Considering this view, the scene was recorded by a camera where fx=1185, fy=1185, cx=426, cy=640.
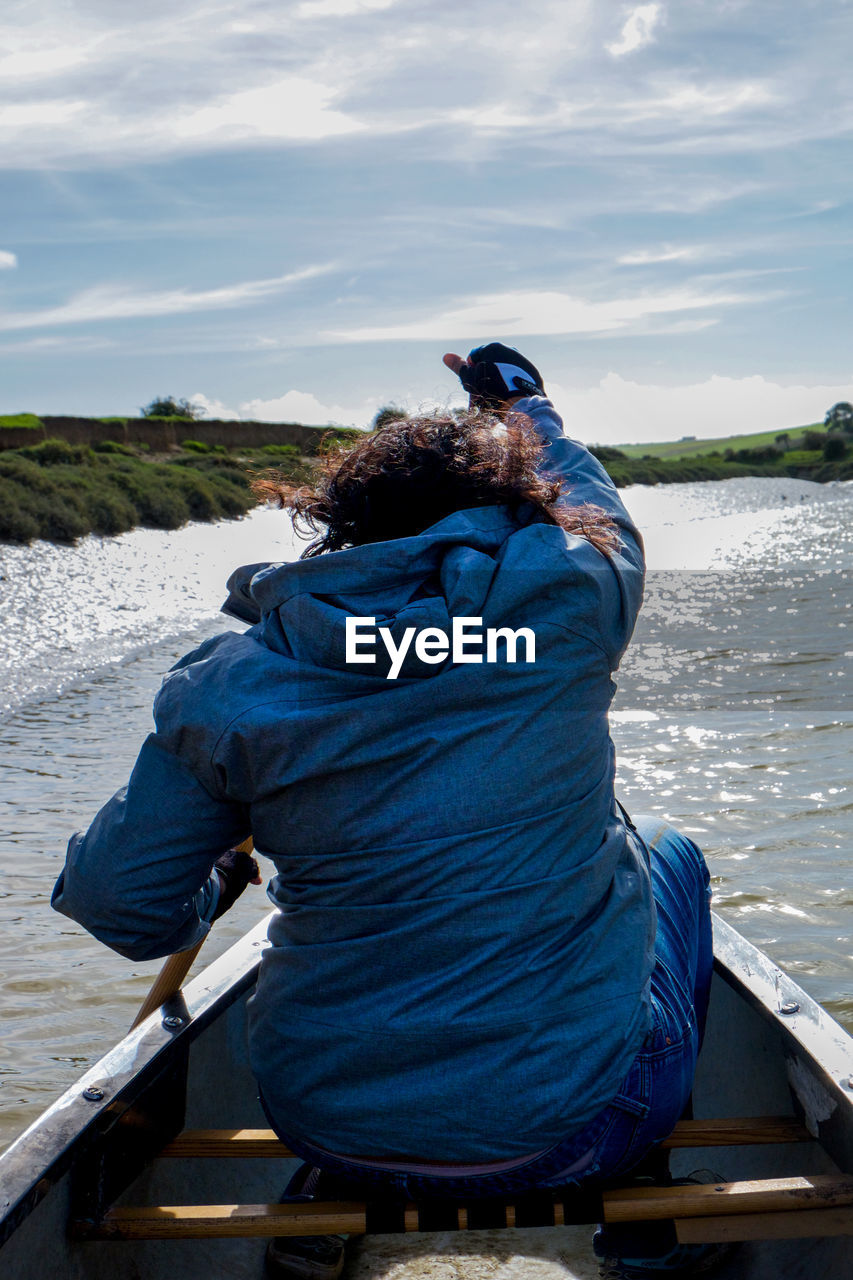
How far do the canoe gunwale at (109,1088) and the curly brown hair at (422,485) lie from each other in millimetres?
989

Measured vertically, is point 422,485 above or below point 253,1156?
above

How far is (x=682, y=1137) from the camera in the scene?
188 cm

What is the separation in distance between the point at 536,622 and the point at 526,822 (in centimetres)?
25

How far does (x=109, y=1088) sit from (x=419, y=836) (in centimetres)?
90

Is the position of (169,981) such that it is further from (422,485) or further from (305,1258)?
(422,485)

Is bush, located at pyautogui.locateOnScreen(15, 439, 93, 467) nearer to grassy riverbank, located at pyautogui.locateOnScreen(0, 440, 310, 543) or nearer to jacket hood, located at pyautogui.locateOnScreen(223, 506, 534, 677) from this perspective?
grassy riverbank, located at pyautogui.locateOnScreen(0, 440, 310, 543)

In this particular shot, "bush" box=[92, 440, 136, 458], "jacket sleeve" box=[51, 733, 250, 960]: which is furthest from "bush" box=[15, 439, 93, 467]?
"jacket sleeve" box=[51, 733, 250, 960]

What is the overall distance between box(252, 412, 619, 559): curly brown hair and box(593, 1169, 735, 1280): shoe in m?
1.07

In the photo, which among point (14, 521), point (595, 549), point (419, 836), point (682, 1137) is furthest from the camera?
point (14, 521)

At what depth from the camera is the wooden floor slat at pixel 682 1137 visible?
1913 mm

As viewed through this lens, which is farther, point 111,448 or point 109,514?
point 111,448

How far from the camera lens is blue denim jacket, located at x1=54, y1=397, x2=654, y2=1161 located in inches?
55.9

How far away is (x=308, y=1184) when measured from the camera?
184 centimetres

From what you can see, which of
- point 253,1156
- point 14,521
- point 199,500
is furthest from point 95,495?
point 253,1156
